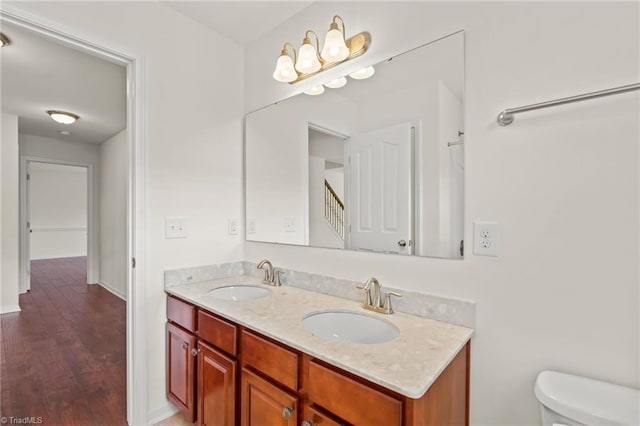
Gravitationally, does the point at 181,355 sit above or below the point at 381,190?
below

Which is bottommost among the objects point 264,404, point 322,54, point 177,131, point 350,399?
point 264,404

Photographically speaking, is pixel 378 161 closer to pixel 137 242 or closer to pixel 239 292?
pixel 239 292

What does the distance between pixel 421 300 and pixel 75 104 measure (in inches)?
164

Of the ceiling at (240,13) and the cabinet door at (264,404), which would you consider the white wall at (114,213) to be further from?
the cabinet door at (264,404)

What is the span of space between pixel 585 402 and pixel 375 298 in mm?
741

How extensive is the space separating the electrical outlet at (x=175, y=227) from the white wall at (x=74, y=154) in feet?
14.9

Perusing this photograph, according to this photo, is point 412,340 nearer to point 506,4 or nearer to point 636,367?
point 636,367

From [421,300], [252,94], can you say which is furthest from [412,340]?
[252,94]

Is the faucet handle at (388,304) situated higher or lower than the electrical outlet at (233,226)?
lower

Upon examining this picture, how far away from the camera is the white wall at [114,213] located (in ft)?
14.5

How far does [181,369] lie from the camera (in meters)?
1.67

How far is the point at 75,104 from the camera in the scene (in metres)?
3.43
